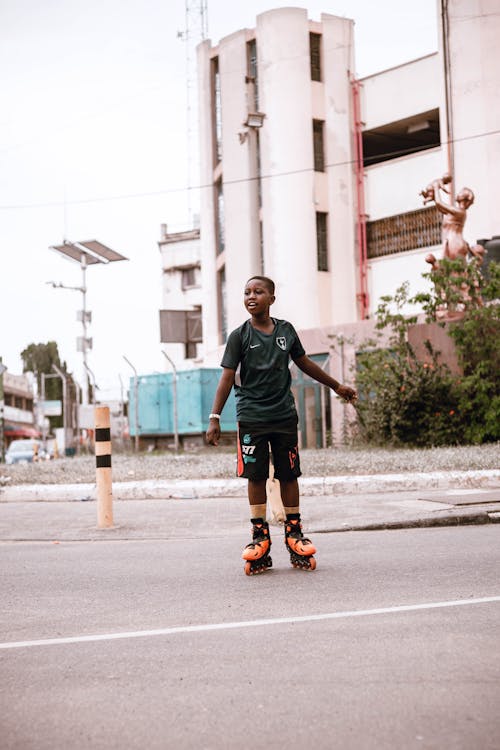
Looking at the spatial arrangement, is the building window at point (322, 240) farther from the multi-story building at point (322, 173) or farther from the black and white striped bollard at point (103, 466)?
the black and white striped bollard at point (103, 466)

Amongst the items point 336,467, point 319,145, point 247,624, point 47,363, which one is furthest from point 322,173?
point 47,363

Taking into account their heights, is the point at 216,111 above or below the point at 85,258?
above

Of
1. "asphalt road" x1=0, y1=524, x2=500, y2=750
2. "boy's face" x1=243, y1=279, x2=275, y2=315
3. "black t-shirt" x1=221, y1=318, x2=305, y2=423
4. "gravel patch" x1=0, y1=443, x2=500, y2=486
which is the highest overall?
"boy's face" x1=243, y1=279, x2=275, y2=315

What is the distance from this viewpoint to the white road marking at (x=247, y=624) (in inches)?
159

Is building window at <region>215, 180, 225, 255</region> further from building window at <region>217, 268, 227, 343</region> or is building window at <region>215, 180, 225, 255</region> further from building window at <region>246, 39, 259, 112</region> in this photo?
building window at <region>246, 39, 259, 112</region>

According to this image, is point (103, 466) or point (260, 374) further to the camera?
point (103, 466)

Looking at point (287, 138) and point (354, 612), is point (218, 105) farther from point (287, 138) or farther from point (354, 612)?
point (354, 612)

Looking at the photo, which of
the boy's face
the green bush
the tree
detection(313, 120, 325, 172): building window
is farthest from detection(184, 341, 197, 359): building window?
the tree

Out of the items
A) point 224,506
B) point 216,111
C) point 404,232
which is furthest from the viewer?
point 216,111

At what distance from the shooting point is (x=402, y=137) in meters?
35.9

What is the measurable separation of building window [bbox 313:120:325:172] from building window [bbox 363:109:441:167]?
1725 millimetres

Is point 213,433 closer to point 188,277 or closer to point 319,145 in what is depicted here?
→ point 319,145

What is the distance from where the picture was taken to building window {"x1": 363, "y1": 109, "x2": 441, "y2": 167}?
33.9 meters

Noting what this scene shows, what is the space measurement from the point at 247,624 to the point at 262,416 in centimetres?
172
